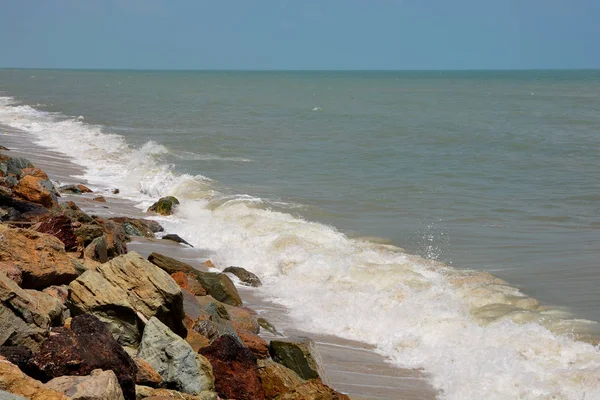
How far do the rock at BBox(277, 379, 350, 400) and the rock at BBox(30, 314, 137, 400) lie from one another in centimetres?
168

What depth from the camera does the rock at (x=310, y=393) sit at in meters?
7.76

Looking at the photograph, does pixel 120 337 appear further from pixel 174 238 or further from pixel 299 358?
pixel 174 238

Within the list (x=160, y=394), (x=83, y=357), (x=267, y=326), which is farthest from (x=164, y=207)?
(x=83, y=357)

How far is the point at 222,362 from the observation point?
8.17 meters

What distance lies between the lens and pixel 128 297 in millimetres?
8492

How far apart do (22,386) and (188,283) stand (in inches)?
255

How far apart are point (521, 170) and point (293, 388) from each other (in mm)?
22814

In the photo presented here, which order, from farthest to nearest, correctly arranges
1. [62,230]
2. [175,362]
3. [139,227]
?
[139,227] → [62,230] → [175,362]

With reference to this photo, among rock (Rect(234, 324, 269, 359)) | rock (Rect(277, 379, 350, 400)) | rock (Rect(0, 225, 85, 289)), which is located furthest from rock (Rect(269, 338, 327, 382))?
rock (Rect(0, 225, 85, 289))

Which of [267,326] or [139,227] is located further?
[139,227]

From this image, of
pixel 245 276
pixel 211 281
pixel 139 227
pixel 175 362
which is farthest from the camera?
pixel 139 227

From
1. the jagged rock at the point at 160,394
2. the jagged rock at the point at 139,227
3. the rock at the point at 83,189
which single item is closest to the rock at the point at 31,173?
the rock at the point at 83,189

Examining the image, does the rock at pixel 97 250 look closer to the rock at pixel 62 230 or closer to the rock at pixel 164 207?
the rock at pixel 62 230

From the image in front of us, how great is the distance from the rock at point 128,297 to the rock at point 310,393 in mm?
1697
